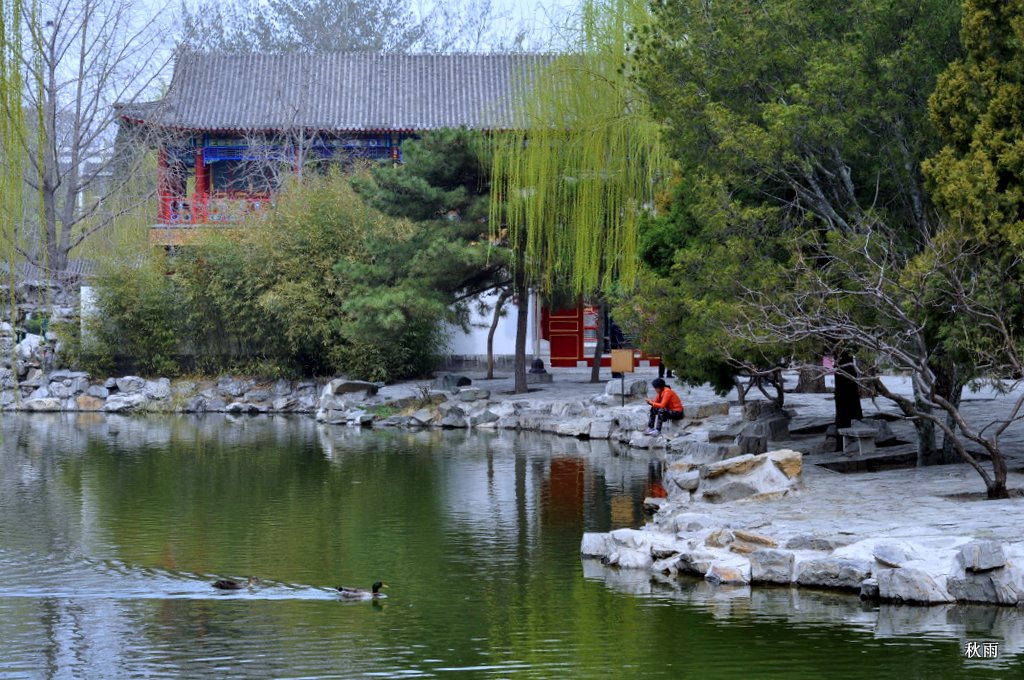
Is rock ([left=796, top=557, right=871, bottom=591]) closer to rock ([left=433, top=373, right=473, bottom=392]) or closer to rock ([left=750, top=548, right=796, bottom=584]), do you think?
rock ([left=750, top=548, right=796, bottom=584])

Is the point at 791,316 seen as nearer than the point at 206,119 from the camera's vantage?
Yes

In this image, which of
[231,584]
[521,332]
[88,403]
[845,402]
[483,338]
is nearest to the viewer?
[231,584]

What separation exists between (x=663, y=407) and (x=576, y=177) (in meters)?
5.63

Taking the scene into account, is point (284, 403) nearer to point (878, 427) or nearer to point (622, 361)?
point (622, 361)

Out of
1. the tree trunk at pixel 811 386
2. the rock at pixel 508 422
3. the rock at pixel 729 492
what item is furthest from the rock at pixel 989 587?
the rock at pixel 508 422

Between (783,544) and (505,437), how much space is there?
13413mm

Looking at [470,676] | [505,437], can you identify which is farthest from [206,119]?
[470,676]

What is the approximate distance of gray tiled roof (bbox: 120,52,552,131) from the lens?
35.1 metres

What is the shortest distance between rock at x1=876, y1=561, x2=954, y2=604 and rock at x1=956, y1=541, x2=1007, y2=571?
0.29 metres

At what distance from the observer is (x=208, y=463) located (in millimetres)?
21094

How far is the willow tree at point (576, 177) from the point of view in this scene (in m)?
23.8

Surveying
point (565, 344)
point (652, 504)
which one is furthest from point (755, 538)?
point (565, 344)

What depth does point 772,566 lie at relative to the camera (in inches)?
444

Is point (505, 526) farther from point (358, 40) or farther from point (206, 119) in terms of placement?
point (358, 40)
